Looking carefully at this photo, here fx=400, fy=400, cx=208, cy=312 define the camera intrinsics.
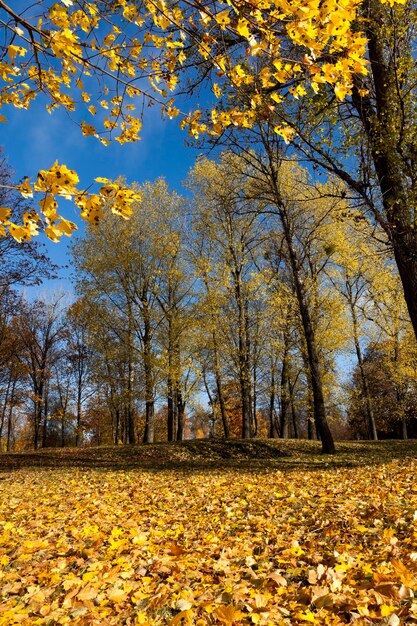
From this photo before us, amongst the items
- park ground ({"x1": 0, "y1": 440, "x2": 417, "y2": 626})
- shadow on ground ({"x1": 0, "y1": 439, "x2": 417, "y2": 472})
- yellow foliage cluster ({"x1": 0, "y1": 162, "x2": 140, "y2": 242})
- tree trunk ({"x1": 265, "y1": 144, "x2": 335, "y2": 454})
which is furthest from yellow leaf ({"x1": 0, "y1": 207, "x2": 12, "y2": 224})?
tree trunk ({"x1": 265, "y1": 144, "x2": 335, "y2": 454})

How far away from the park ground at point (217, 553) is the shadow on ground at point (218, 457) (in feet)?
9.28

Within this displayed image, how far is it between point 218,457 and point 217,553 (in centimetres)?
888

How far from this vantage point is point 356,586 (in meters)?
2.33

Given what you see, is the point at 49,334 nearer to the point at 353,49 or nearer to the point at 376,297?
the point at 376,297

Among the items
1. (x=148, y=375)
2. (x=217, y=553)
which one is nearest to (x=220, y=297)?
(x=148, y=375)

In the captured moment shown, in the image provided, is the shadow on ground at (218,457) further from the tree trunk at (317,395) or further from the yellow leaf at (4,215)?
the yellow leaf at (4,215)

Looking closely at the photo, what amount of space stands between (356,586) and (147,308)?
1376cm

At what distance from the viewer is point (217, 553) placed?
3137 millimetres

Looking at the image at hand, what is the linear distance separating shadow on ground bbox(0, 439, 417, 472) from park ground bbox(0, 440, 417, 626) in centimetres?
283

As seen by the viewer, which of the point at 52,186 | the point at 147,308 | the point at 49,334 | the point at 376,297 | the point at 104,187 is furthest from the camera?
the point at 49,334

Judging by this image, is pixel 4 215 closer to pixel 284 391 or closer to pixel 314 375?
pixel 314 375

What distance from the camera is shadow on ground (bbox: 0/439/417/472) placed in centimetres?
923

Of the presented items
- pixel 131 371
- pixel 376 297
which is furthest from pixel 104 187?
A: pixel 376 297

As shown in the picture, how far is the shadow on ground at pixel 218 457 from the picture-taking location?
9234 millimetres
